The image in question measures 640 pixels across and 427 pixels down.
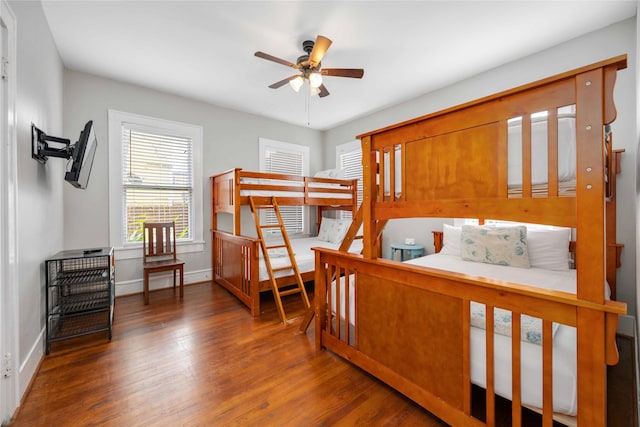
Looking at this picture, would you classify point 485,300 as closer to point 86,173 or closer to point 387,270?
point 387,270

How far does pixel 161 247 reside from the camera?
3.62 metres

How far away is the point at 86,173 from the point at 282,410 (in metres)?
2.60

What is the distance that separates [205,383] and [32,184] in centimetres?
186

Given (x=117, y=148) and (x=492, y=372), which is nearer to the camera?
(x=492, y=372)

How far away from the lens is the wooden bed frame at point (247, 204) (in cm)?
298

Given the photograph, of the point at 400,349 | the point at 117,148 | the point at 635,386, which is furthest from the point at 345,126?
the point at 635,386

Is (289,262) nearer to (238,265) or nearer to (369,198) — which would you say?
(238,265)

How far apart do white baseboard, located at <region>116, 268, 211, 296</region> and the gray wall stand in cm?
114

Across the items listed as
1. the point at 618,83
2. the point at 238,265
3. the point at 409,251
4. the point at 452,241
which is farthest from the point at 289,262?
the point at 618,83

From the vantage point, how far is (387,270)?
1.64 m

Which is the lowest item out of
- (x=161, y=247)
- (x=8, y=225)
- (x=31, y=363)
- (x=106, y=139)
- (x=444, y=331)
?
(x=31, y=363)

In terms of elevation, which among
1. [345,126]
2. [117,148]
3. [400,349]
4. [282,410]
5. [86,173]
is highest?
[345,126]

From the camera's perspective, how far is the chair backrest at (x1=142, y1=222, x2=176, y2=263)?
11.6 feet

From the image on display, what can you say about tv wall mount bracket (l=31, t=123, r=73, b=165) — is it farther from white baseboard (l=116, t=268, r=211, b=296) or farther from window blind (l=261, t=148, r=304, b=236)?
window blind (l=261, t=148, r=304, b=236)
